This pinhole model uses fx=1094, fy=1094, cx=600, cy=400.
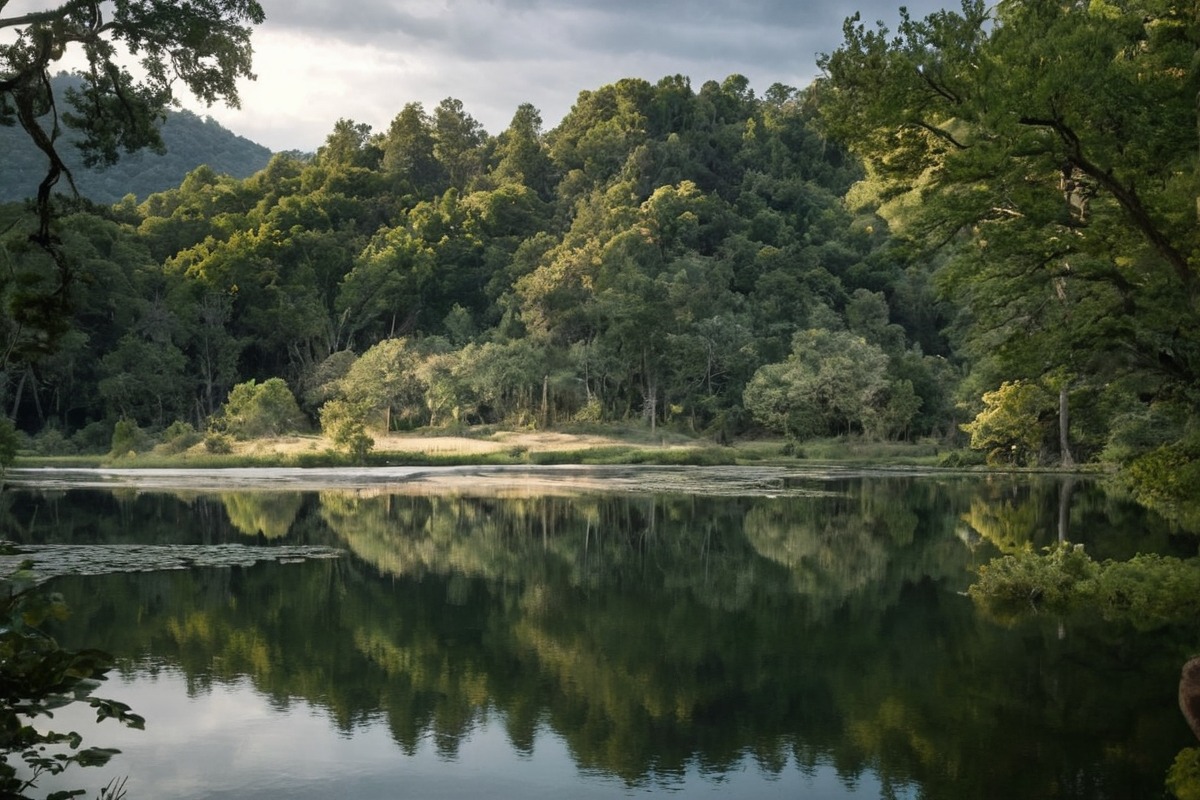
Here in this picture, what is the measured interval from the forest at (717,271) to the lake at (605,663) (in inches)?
137

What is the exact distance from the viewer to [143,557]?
68.6 feet

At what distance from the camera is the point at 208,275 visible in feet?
229

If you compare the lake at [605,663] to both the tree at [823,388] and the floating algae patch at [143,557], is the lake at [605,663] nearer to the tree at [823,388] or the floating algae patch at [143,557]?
the floating algae patch at [143,557]

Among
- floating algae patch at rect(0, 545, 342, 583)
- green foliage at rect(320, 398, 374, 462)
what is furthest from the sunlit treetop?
green foliage at rect(320, 398, 374, 462)

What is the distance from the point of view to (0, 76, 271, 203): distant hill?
8506cm

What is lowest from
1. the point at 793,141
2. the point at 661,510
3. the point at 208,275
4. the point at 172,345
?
the point at 661,510

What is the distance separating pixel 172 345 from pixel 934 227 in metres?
60.5

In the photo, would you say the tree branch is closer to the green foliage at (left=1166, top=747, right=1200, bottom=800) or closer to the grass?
the green foliage at (left=1166, top=747, right=1200, bottom=800)

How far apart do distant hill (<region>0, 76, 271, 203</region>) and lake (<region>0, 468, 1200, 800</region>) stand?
154 ft

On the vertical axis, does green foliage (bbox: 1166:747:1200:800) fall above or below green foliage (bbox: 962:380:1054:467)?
below

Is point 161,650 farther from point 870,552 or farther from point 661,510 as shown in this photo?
point 661,510

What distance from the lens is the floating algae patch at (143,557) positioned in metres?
19.4

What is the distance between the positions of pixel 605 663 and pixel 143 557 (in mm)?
11451

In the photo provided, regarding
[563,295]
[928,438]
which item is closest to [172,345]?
[563,295]
